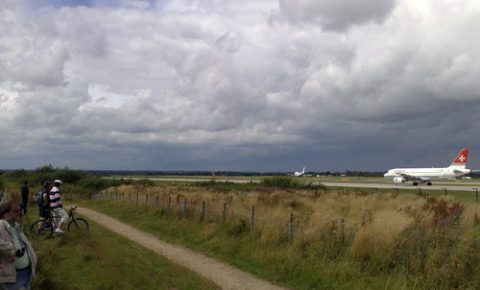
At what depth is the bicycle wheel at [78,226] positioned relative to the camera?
17.4 metres

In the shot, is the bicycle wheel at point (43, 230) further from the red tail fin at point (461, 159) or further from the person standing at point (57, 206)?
the red tail fin at point (461, 159)

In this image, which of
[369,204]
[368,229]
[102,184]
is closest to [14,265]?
[368,229]

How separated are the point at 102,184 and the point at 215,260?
5800 cm

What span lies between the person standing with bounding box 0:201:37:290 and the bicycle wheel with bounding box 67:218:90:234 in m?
11.4

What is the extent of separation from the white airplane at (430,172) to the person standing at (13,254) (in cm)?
6553

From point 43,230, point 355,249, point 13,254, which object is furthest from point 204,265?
point 13,254

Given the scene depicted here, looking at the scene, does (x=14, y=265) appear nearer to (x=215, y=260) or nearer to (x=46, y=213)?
(x=215, y=260)

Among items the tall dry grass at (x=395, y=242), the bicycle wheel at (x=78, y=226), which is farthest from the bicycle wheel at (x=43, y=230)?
the tall dry grass at (x=395, y=242)

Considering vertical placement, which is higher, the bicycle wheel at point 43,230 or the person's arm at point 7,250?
the person's arm at point 7,250

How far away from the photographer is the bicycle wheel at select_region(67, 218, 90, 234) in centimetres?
1741

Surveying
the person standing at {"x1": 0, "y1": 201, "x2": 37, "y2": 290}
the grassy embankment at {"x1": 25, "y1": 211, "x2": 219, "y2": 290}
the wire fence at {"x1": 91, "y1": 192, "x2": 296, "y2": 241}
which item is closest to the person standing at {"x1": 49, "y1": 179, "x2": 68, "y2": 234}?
the grassy embankment at {"x1": 25, "y1": 211, "x2": 219, "y2": 290}

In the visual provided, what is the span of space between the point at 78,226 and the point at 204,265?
7156mm

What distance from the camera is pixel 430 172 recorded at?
75.6 m

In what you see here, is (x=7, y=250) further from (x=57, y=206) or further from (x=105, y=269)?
(x=57, y=206)
